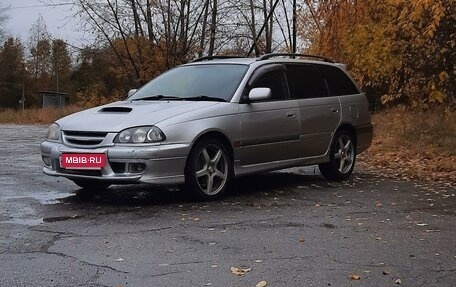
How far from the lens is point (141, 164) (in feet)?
22.1

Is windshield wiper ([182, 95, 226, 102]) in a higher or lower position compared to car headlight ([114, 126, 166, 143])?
higher

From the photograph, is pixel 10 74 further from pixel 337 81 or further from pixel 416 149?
pixel 337 81

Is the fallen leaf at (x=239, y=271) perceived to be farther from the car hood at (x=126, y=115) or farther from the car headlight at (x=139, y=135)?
the car hood at (x=126, y=115)

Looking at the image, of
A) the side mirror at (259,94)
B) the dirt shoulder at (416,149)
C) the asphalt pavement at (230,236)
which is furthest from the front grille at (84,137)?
the dirt shoulder at (416,149)

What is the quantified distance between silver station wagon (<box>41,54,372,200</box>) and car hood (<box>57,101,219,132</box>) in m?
0.01

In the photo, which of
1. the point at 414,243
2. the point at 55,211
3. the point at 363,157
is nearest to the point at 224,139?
the point at 55,211

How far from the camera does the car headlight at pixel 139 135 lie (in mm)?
6777

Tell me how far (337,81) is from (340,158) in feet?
3.74

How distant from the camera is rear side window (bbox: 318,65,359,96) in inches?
A: 373

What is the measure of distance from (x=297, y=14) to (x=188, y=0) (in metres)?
4.11

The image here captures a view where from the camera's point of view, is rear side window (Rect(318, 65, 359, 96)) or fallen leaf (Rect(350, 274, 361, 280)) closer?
fallen leaf (Rect(350, 274, 361, 280))

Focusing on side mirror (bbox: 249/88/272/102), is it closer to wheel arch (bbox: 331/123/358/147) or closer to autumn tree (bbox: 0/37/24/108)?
wheel arch (bbox: 331/123/358/147)

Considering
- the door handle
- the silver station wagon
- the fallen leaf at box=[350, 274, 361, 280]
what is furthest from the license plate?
the fallen leaf at box=[350, 274, 361, 280]

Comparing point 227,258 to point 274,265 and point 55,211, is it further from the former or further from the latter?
point 55,211
